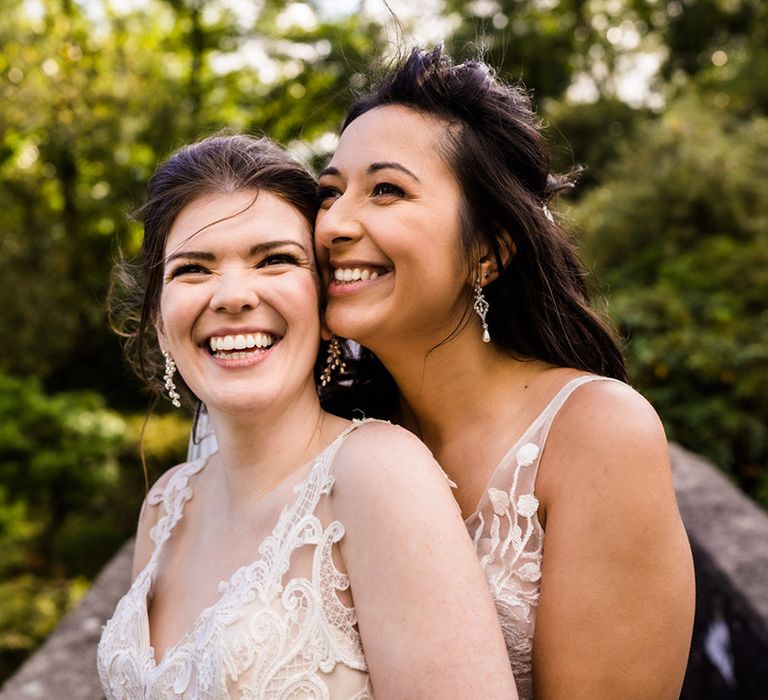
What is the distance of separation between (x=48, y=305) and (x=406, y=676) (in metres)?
11.6

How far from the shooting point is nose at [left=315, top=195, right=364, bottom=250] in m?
2.20

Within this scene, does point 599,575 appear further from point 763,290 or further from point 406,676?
point 763,290

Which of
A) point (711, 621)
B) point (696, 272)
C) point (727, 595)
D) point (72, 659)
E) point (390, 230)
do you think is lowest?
point (72, 659)

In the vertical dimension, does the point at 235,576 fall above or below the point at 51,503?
above

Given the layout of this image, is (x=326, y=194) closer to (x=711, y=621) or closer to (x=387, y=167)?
(x=387, y=167)

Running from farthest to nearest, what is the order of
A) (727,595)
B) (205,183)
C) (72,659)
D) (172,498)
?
(72,659)
(727,595)
(172,498)
(205,183)

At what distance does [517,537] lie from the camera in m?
2.14

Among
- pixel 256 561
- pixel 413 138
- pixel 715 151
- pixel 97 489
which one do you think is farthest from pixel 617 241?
pixel 256 561

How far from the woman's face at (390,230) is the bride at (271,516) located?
93 mm

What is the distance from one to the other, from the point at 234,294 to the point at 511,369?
3.01 ft

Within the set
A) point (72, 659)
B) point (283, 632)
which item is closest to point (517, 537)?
point (283, 632)

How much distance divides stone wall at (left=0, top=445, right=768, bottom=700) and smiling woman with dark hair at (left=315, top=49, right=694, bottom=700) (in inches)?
38.6

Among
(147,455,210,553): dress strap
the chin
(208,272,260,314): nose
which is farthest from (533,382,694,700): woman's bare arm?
(147,455,210,553): dress strap

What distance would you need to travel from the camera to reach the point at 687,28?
19031 millimetres
